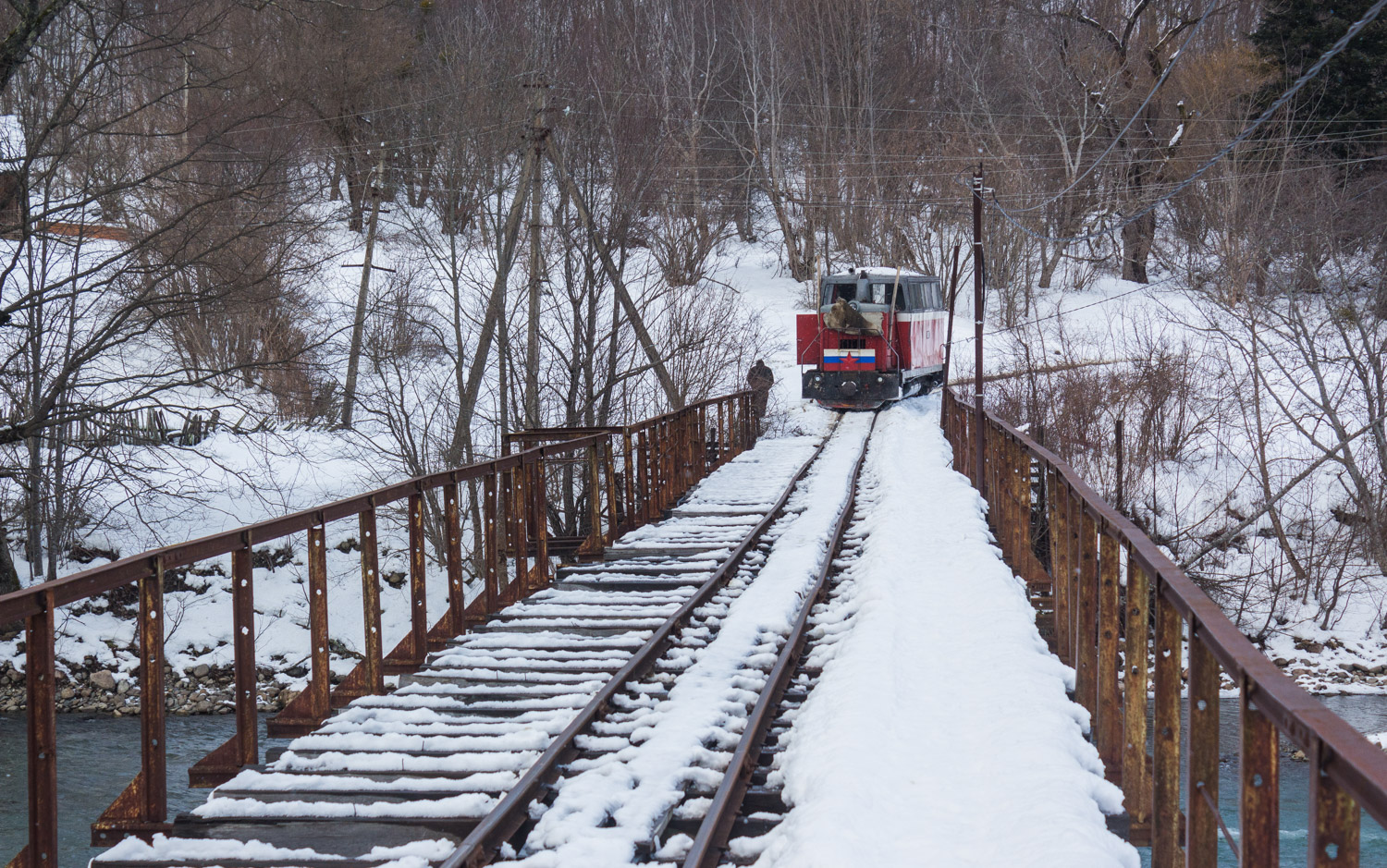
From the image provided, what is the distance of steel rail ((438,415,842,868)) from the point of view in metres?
4.45

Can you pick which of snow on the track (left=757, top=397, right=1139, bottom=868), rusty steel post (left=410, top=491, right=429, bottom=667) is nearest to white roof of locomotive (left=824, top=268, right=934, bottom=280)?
snow on the track (left=757, top=397, right=1139, bottom=868)

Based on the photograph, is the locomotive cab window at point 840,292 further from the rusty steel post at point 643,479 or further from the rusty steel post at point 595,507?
the rusty steel post at point 595,507

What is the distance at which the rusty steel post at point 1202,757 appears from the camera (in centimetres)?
329

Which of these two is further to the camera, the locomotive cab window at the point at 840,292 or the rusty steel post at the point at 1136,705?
the locomotive cab window at the point at 840,292

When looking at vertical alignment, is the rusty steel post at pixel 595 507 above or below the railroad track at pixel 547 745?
above

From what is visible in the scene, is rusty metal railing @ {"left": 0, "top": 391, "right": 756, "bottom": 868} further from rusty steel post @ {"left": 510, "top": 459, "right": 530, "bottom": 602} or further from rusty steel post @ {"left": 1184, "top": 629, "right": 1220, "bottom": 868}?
rusty steel post @ {"left": 1184, "top": 629, "right": 1220, "bottom": 868}

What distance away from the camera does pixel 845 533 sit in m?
12.8

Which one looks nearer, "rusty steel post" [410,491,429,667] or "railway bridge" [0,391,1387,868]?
"railway bridge" [0,391,1387,868]

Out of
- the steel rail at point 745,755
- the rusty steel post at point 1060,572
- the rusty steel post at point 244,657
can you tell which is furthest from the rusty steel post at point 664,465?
the rusty steel post at point 244,657

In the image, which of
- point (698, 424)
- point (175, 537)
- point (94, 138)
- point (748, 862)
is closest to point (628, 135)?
point (698, 424)

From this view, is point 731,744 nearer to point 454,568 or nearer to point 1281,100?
point 454,568

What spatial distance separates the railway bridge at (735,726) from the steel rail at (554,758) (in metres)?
0.02

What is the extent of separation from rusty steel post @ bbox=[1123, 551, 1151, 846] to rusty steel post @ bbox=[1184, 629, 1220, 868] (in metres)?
1.26

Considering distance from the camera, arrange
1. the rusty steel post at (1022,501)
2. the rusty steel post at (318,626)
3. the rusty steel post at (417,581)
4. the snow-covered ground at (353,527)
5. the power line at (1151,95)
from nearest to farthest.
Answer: the rusty steel post at (318,626) → the rusty steel post at (417,581) → the rusty steel post at (1022,501) → the power line at (1151,95) → the snow-covered ground at (353,527)
